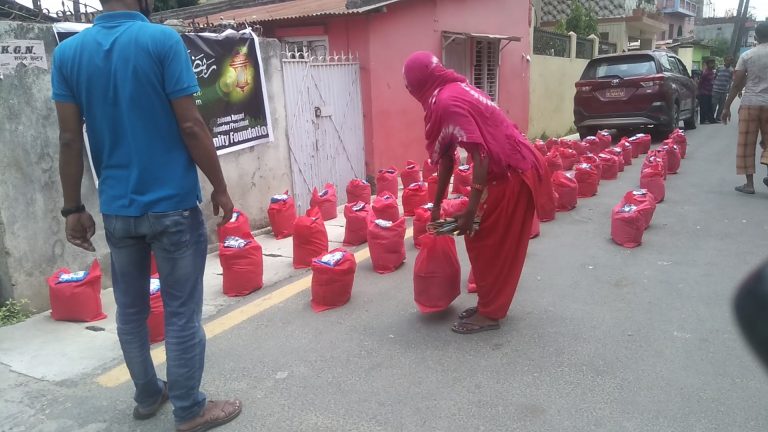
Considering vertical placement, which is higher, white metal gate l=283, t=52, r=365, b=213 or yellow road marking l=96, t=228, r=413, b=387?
white metal gate l=283, t=52, r=365, b=213

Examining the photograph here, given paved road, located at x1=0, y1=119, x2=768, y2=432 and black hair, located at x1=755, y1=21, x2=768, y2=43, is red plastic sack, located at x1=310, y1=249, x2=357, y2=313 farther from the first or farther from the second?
black hair, located at x1=755, y1=21, x2=768, y2=43

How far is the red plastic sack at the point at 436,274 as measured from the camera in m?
3.60

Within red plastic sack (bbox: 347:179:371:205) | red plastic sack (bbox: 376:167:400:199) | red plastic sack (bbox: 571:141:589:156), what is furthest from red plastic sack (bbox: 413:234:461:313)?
red plastic sack (bbox: 571:141:589:156)

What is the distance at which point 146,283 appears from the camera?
2566 millimetres

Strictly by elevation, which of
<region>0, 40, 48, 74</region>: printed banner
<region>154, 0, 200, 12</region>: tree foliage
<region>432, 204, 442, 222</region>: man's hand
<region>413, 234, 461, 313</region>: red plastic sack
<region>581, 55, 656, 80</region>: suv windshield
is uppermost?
<region>154, 0, 200, 12</region>: tree foliage

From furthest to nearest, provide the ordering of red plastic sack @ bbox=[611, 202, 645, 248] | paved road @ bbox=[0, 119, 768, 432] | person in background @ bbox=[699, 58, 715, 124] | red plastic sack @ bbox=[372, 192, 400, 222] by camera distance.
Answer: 1. person in background @ bbox=[699, 58, 715, 124]
2. red plastic sack @ bbox=[372, 192, 400, 222]
3. red plastic sack @ bbox=[611, 202, 645, 248]
4. paved road @ bbox=[0, 119, 768, 432]

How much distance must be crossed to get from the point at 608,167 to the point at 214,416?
7.10 m

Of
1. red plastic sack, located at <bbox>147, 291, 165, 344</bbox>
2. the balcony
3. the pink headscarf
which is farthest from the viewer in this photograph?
the balcony

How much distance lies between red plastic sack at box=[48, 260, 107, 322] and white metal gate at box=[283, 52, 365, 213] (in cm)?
309

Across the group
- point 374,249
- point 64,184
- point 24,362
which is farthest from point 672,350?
point 24,362

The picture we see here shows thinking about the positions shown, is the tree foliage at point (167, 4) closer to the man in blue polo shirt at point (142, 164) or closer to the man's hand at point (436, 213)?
the man's hand at point (436, 213)

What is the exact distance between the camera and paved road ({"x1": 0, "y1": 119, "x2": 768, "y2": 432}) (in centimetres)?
262

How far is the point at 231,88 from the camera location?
5738 millimetres

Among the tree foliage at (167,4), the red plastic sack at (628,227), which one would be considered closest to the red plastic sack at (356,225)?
the red plastic sack at (628,227)
